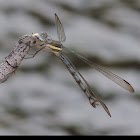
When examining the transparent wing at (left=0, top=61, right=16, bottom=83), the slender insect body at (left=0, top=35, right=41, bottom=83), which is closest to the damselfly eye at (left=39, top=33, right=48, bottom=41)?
the slender insect body at (left=0, top=35, right=41, bottom=83)

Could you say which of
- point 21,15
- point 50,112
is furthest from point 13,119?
point 21,15

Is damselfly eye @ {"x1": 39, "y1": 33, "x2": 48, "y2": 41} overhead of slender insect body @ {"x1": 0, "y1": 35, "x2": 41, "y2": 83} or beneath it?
overhead

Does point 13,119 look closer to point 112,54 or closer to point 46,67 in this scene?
point 46,67

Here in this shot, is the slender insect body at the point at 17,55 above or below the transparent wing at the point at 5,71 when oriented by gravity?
above

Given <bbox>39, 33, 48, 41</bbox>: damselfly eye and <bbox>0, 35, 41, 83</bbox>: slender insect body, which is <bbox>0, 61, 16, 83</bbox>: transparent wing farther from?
<bbox>39, 33, 48, 41</bbox>: damselfly eye

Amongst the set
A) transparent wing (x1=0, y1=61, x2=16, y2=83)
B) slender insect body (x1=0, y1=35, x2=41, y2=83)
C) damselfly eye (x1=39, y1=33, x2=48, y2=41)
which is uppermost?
damselfly eye (x1=39, y1=33, x2=48, y2=41)

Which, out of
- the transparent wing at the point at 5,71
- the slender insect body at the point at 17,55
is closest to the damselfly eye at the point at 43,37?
the slender insect body at the point at 17,55

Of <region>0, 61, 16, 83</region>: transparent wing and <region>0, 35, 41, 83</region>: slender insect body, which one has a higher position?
<region>0, 35, 41, 83</region>: slender insect body

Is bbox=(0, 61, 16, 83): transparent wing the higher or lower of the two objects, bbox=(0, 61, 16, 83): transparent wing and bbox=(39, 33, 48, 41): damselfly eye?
the lower

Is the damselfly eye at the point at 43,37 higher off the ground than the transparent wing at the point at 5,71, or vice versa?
the damselfly eye at the point at 43,37

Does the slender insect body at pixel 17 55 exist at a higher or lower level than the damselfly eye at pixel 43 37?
lower

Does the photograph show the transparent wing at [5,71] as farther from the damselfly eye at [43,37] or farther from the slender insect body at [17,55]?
the damselfly eye at [43,37]

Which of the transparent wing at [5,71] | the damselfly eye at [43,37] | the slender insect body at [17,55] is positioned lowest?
the transparent wing at [5,71]
